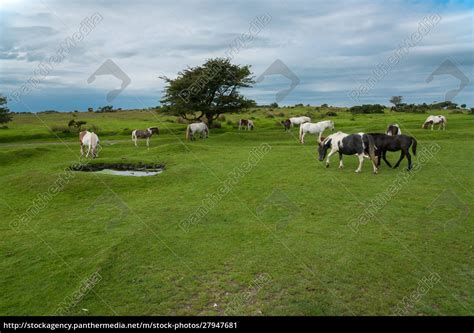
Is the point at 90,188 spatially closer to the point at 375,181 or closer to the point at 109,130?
the point at 375,181

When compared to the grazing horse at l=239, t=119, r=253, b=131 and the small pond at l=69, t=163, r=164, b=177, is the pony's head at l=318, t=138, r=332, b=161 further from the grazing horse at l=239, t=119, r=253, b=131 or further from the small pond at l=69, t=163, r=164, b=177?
the grazing horse at l=239, t=119, r=253, b=131

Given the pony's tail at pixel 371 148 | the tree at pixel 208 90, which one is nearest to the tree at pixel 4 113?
the tree at pixel 208 90

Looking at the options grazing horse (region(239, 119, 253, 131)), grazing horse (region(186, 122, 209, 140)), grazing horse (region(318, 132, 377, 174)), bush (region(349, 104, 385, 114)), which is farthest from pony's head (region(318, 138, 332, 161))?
bush (region(349, 104, 385, 114))

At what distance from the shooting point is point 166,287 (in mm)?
7133

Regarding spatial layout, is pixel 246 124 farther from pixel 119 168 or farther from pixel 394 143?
pixel 394 143

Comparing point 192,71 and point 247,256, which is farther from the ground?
point 192,71

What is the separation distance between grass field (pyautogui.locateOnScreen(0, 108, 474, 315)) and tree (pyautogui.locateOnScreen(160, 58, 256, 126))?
2422cm

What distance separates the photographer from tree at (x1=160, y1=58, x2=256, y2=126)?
39.8 m

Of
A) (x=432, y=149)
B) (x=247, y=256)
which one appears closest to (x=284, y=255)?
(x=247, y=256)

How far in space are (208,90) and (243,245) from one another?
3308 centimetres

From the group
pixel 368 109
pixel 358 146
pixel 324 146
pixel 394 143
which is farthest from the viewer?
pixel 368 109

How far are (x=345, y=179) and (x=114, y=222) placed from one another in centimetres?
870

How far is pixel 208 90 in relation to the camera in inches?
1592

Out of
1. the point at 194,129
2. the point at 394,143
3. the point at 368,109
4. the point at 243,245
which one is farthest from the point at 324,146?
the point at 368,109
